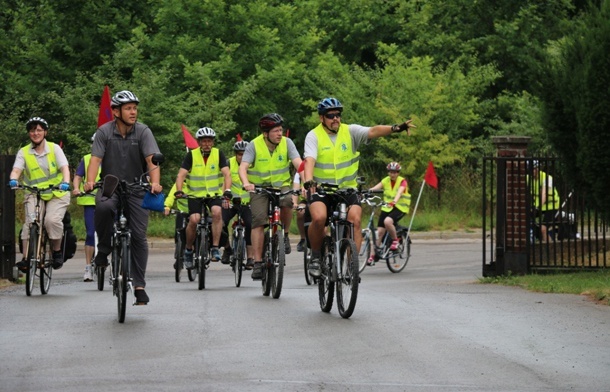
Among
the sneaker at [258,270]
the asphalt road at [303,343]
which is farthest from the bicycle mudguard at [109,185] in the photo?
the sneaker at [258,270]

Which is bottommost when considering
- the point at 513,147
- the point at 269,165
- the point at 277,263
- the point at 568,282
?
the point at 568,282

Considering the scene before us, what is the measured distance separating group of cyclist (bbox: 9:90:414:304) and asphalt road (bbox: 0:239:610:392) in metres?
0.71

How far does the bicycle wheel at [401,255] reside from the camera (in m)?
22.2

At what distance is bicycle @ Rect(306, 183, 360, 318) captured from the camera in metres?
12.0

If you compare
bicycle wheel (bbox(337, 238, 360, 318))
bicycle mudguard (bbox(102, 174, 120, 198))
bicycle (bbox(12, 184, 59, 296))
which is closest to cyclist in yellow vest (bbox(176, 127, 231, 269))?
bicycle (bbox(12, 184, 59, 296))

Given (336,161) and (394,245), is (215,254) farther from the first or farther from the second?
(394,245)

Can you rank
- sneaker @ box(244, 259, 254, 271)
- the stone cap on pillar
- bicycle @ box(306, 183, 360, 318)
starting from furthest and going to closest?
1. the stone cap on pillar
2. sneaker @ box(244, 259, 254, 271)
3. bicycle @ box(306, 183, 360, 318)

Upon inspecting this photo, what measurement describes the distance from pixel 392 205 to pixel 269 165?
6.71 metres

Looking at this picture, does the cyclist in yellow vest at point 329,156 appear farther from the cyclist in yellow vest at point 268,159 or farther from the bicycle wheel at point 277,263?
the cyclist in yellow vest at point 268,159

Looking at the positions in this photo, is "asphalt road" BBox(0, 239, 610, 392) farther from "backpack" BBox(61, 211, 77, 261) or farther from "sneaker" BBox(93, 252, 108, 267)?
"backpack" BBox(61, 211, 77, 261)

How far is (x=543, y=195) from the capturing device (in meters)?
19.5

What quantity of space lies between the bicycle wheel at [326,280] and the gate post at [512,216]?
19.4 ft

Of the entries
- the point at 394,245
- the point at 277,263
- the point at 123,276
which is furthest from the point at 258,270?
the point at 394,245

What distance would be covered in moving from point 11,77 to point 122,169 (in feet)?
107
